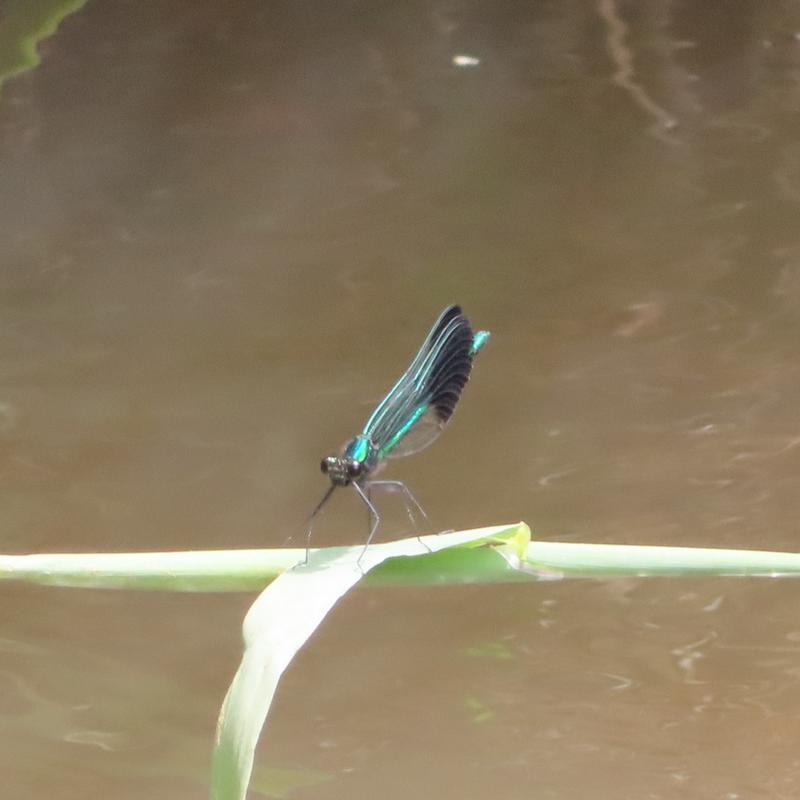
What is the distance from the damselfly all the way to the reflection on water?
1.53 feet

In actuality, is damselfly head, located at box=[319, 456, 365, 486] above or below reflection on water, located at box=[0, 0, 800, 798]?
above

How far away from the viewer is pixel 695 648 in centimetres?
149

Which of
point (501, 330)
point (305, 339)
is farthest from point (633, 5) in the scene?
point (305, 339)

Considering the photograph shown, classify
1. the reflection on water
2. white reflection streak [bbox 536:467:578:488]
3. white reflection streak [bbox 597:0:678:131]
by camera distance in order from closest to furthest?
the reflection on water < white reflection streak [bbox 536:467:578:488] < white reflection streak [bbox 597:0:678:131]

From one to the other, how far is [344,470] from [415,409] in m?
0.12

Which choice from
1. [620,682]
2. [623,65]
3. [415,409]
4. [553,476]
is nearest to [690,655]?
[620,682]

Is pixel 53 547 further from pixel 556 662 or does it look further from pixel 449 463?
pixel 556 662

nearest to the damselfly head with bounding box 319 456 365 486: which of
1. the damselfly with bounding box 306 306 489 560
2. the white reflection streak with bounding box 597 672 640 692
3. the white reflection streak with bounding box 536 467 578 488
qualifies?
the damselfly with bounding box 306 306 489 560

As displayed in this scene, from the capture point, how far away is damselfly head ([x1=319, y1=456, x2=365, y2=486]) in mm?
985

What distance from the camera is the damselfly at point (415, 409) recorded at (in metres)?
1.00

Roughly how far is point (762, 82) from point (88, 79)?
149cm

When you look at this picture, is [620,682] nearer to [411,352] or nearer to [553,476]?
[553,476]

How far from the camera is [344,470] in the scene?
988 mm

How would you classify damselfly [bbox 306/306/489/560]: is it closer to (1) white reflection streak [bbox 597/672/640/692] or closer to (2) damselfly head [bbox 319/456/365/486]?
(2) damselfly head [bbox 319/456/365/486]
